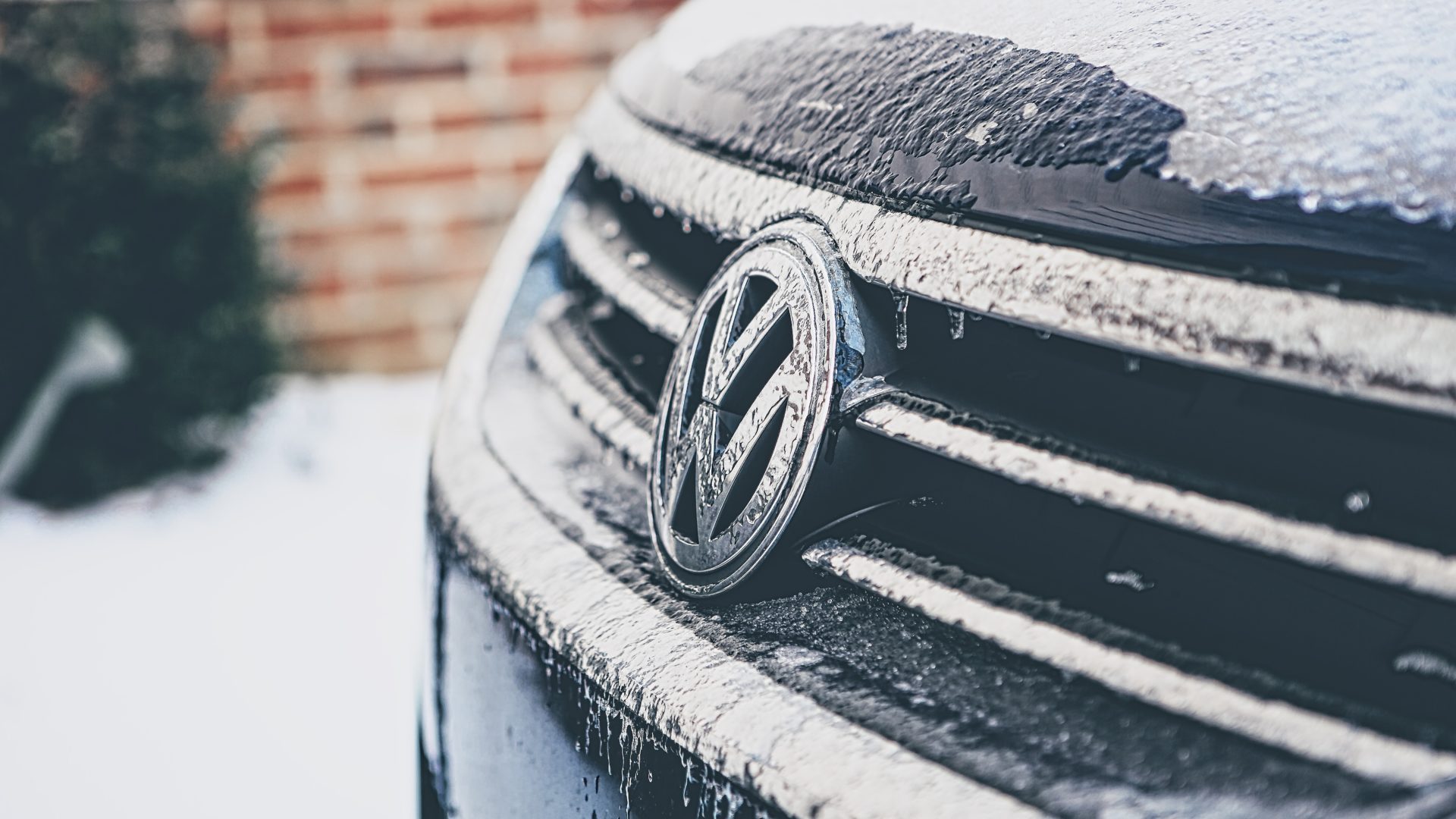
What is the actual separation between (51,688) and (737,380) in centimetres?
234

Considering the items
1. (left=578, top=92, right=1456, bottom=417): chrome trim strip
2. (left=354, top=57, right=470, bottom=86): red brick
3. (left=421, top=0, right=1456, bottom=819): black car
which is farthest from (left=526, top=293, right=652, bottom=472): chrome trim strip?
(left=354, top=57, right=470, bottom=86): red brick

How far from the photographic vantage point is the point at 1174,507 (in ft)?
2.49

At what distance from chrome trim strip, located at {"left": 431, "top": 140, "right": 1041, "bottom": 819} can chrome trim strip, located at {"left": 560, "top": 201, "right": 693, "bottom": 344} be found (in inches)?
8.9

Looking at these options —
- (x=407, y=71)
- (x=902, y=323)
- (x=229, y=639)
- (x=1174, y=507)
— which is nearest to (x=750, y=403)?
(x=902, y=323)

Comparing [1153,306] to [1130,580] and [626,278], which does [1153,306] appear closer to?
[1130,580]

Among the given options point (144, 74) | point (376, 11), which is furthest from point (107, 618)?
point (376, 11)

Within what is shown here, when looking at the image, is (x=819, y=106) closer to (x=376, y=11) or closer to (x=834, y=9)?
(x=834, y=9)

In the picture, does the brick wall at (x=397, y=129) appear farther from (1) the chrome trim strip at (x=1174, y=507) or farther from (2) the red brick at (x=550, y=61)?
(1) the chrome trim strip at (x=1174, y=507)

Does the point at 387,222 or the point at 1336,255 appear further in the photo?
the point at 387,222

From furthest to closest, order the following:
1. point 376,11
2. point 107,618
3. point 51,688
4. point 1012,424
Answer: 1. point 376,11
2. point 107,618
3. point 51,688
4. point 1012,424

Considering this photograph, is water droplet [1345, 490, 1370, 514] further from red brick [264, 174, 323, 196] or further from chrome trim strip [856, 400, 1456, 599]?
red brick [264, 174, 323, 196]

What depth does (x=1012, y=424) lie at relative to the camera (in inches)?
34.1

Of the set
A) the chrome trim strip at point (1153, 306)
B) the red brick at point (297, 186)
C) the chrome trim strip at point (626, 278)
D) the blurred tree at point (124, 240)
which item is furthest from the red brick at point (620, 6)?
the chrome trim strip at point (1153, 306)

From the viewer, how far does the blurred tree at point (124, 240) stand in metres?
3.48
